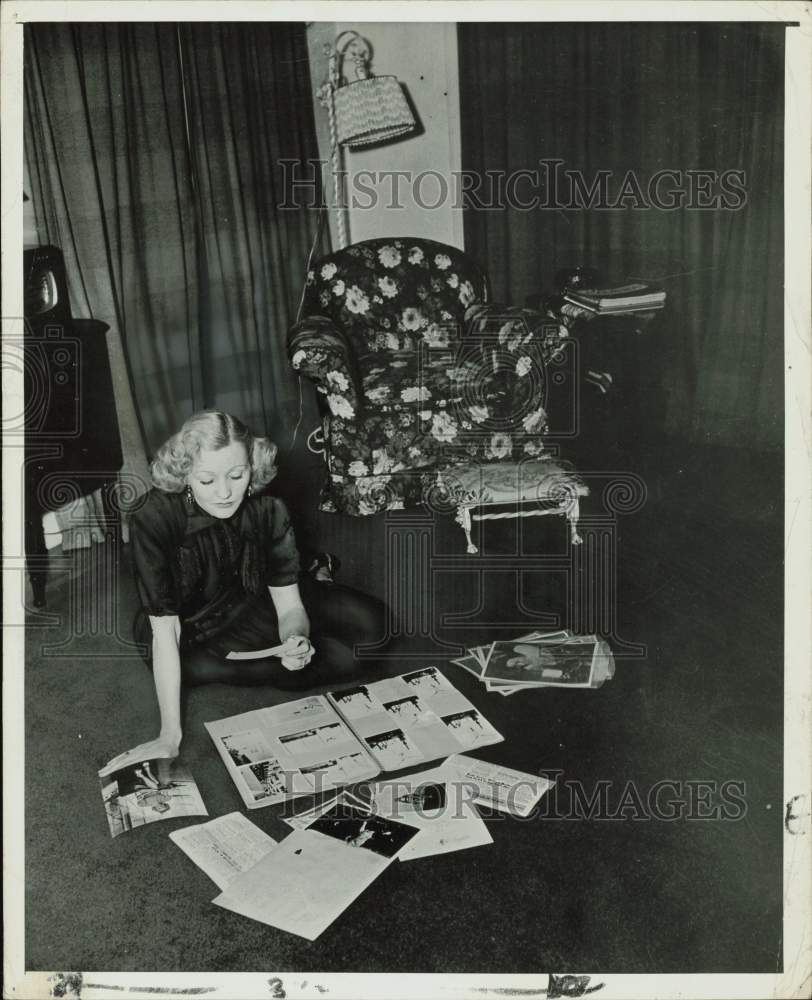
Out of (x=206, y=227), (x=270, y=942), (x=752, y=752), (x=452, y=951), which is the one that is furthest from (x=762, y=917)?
(x=206, y=227)

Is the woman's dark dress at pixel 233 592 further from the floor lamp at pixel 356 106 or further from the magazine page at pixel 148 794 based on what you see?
the floor lamp at pixel 356 106

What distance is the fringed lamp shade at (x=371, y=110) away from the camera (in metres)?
1.72

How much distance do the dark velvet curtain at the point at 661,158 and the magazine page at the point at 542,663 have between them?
555mm

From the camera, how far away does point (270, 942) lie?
1546 millimetres

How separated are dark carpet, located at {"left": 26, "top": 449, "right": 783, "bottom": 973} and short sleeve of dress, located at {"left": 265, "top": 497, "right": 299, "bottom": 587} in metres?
0.08

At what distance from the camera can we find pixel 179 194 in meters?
1.76

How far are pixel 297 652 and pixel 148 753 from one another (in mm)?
376

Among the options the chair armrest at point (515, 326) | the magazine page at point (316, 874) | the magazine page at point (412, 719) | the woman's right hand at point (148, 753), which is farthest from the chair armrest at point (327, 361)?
the magazine page at point (316, 874)

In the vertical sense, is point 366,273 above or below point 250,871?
above

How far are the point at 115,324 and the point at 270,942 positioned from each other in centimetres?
127

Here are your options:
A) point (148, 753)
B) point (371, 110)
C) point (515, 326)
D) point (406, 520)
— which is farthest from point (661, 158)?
point (148, 753)

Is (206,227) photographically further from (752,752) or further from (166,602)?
(752,752)

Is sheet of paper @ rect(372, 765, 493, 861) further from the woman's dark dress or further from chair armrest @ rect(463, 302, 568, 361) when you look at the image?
chair armrest @ rect(463, 302, 568, 361)

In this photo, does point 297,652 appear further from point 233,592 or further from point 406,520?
point 406,520
